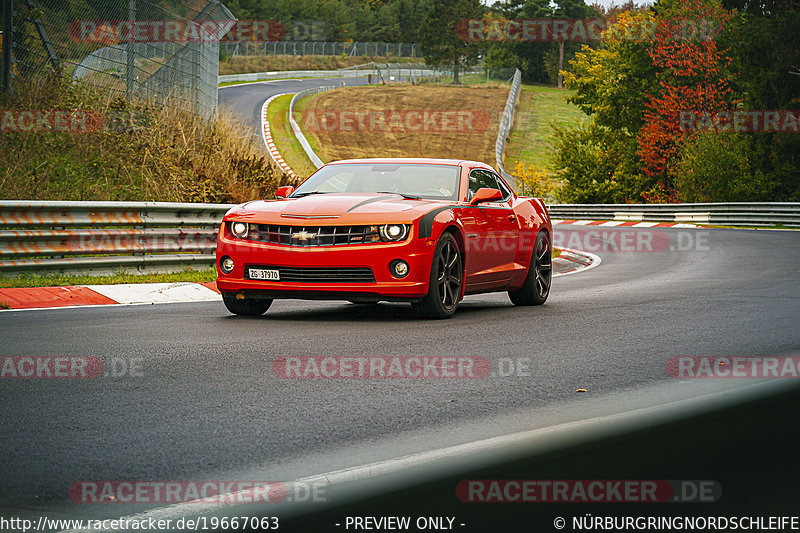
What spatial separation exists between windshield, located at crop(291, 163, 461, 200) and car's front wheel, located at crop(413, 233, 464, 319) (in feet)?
2.85

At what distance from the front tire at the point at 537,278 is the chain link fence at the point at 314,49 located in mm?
83628

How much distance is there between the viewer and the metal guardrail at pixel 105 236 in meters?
12.1

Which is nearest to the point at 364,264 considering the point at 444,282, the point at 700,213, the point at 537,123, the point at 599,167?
the point at 444,282

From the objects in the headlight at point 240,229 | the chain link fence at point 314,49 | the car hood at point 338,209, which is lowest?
the headlight at point 240,229

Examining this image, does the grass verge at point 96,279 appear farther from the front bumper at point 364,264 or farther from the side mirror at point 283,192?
the front bumper at point 364,264

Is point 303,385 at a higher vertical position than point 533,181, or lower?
higher

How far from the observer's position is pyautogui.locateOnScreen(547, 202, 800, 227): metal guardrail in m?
38.0

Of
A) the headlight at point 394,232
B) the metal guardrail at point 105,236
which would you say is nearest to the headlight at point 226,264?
the headlight at point 394,232

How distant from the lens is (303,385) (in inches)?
242

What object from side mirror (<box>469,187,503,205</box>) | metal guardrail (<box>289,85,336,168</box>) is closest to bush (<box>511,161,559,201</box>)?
metal guardrail (<box>289,85,336,168</box>)

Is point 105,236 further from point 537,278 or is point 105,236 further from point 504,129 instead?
point 504,129

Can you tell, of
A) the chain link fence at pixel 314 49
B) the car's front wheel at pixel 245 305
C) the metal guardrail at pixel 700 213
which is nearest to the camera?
the car's front wheel at pixel 245 305

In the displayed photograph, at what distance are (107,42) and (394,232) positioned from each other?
11435 mm

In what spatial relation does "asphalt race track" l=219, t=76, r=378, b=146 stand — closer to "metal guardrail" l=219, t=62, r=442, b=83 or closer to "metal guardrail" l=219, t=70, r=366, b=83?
"metal guardrail" l=219, t=62, r=442, b=83
